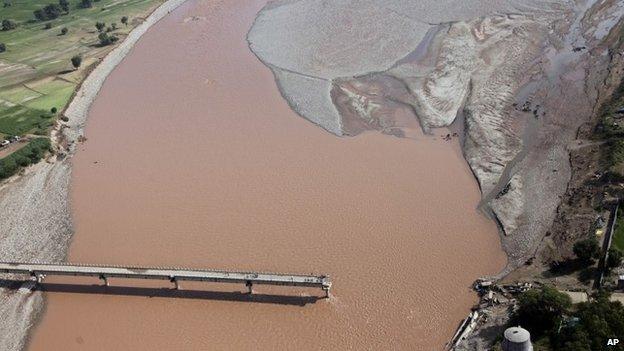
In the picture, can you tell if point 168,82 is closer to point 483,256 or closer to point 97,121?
point 97,121

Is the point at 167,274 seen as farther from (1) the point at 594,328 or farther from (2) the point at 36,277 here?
(1) the point at 594,328

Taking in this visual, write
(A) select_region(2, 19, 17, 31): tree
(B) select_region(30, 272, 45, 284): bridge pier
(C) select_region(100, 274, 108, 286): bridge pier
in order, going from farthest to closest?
(A) select_region(2, 19, 17, 31): tree → (B) select_region(30, 272, 45, 284): bridge pier → (C) select_region(100, 274, 108, 286): bridge pier

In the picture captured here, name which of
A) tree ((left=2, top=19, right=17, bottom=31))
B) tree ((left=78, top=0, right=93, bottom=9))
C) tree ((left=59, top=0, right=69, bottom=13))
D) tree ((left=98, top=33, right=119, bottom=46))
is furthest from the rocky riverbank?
tree ((left=78, top=0, right=93, bottom=9))

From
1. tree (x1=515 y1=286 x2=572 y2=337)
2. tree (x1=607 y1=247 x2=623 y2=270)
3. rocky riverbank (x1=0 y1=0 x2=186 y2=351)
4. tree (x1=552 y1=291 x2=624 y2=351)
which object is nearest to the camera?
tree (x1=552 y1=291 x2=624 y2=351)

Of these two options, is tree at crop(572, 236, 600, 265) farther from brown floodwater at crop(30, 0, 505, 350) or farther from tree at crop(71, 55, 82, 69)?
tree at crop(71, 55, 82, 69)

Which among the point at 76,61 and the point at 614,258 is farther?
the point at 76,61

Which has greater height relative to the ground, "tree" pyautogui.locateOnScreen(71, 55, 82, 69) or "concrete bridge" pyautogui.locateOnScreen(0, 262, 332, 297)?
"tree" pyautogui.locateOnScreen(71, 55, 82, 69)

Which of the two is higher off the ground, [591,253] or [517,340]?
[517,340]

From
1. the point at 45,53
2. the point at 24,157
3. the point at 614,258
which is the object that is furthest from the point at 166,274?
the point at 45,53
